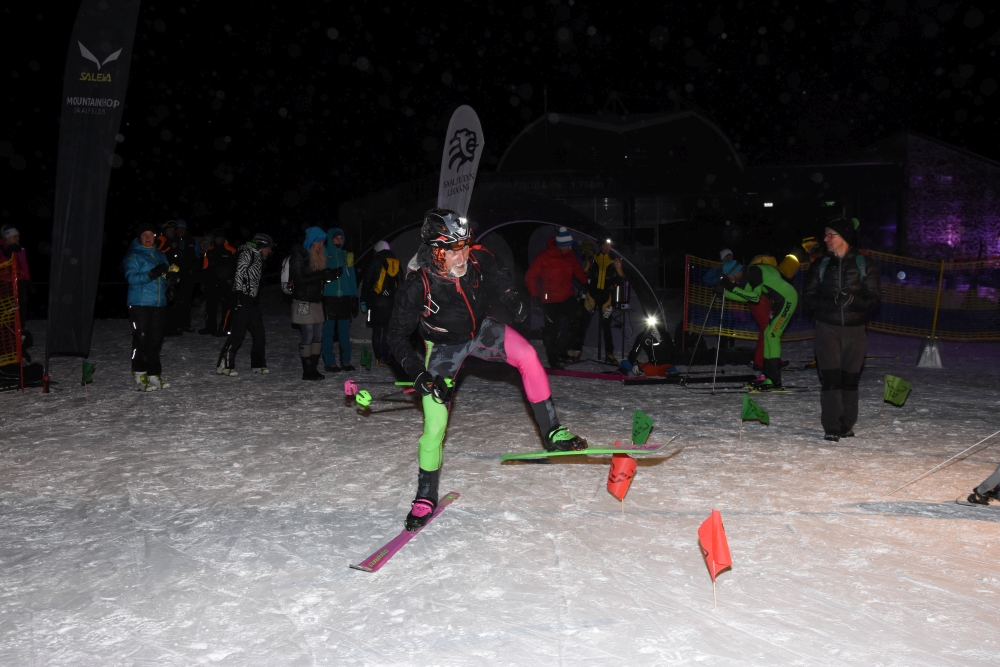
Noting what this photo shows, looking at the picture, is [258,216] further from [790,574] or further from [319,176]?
[790,574]

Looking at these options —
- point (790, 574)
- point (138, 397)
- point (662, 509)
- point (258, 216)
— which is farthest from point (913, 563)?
point (258, 216)

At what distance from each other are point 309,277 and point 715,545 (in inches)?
296

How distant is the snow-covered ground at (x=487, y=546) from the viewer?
3275mm

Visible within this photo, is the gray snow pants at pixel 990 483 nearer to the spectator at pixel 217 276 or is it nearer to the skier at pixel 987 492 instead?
the skier at pixel 987 492

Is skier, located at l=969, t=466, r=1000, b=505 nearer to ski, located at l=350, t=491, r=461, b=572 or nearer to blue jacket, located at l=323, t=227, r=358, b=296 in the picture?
ski, located at l=350, t=491, r=461, b=572

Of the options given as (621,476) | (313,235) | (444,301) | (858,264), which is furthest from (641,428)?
(313,235)

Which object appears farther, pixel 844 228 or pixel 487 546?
pixel 844 228

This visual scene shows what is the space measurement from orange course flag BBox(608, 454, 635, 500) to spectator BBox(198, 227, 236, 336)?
8824 millimetres

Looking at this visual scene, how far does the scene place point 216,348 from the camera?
13.5 metres

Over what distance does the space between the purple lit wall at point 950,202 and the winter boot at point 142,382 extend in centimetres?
2041

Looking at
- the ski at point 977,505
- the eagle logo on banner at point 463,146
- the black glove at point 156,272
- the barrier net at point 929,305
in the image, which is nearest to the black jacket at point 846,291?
the ski at point 977,505

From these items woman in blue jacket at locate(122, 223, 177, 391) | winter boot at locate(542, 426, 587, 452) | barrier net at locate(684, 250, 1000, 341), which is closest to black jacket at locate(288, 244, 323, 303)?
woman in blue jacket at locate(122, 223, 177, 391)

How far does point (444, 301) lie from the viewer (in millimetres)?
4871

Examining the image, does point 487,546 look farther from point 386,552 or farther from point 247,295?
point 247,295
